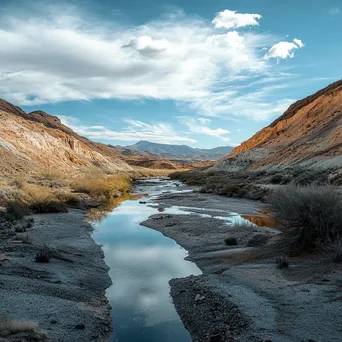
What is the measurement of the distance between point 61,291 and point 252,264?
5.25m

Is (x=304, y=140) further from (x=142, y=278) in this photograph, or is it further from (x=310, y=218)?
(x=142, y=278)

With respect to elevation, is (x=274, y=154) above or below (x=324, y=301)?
above

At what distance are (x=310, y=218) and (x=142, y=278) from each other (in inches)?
203

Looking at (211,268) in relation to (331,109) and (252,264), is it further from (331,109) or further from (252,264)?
(331,109)

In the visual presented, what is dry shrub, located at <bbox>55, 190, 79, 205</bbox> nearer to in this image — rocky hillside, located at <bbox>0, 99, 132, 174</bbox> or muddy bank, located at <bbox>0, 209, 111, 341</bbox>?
muddy bank, located at <bbox>0, 209, 111, 341</bbox>

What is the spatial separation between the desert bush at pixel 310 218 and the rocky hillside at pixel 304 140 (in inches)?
1199

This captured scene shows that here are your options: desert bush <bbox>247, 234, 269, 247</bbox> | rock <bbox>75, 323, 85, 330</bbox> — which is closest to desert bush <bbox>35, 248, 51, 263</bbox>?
rock <bbox>75, 323, 85, 330</bbox>

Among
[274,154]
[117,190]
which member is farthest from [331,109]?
[117,190]

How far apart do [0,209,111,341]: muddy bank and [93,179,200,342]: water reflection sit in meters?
0.35

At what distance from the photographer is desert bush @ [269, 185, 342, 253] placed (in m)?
11.1

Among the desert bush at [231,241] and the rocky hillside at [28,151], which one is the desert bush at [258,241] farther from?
the rocky hillside at [28,151]

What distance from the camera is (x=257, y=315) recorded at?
284 inches

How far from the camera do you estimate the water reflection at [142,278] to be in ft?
25.2

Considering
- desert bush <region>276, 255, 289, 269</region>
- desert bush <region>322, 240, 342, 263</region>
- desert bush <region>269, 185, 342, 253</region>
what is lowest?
desert bush <region>276, 255, 289, 269</region>
